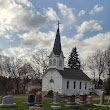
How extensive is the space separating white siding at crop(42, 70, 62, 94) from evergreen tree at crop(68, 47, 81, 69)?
81.6 ft

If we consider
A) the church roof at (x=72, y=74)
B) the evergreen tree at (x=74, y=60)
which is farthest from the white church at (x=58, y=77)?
the evergreen tree at (x=74, y=60)

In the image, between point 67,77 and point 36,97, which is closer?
point 36,97

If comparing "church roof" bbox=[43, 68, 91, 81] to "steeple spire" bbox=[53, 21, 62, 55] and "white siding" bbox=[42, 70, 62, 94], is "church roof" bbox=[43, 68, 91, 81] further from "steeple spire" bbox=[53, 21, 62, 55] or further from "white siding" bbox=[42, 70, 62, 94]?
"steeple spire" bbox=[53, 21, 62, 55]

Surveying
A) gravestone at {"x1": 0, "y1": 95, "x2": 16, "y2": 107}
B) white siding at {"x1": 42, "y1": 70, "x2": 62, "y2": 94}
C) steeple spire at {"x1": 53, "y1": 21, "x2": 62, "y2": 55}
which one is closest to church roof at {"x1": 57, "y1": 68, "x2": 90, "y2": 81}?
white siding at {"x1": 42, "y1": 70, "x2": 62, "y2": 94}

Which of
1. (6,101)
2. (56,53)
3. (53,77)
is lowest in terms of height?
(6,101)

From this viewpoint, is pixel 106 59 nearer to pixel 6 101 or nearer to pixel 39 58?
pixel 39 58

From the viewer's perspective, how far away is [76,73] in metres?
60.0

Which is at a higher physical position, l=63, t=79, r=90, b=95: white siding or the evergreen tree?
the evergreen tree

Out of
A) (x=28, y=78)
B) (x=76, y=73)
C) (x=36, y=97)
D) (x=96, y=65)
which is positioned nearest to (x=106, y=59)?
(x=96, y=65)

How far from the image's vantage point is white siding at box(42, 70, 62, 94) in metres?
53.6

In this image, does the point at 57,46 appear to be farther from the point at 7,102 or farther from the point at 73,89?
Result: the point at 7,102

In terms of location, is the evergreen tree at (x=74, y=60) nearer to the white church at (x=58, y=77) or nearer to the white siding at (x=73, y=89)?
the white siding at (x=73, y=89)

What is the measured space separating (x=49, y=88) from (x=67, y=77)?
165 inches

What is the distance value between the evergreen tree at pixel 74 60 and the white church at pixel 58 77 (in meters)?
21.7
